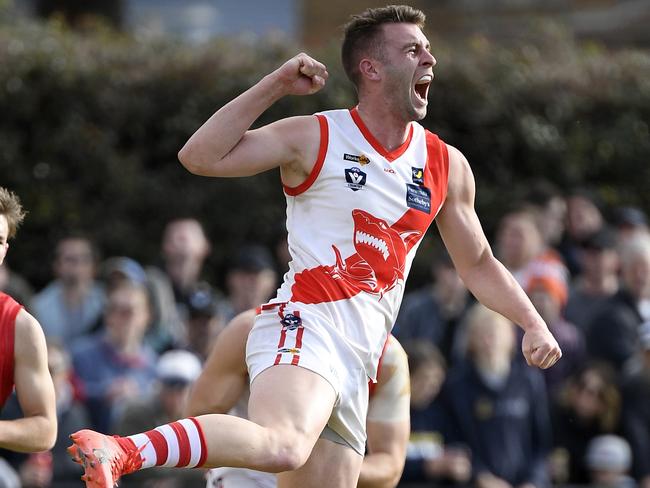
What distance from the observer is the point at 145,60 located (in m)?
12.2

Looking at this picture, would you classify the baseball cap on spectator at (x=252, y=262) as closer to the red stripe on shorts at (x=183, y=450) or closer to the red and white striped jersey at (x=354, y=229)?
the red and white striped jersey at (x=354, y=229)

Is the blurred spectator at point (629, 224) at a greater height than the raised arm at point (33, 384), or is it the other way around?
the blurred spectator at point (629, 224)

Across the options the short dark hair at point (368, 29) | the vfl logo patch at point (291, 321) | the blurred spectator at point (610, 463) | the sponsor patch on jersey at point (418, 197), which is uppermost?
the short dark hair at point (368, 29)

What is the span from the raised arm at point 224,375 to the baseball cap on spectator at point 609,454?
3858 millimetres

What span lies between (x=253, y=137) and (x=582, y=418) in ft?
15.8

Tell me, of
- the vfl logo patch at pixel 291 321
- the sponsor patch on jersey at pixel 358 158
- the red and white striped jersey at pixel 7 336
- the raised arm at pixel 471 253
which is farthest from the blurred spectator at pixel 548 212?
the red and white striped jersey at pixel 7 336

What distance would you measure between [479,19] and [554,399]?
11818mm

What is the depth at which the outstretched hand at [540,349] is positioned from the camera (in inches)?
234

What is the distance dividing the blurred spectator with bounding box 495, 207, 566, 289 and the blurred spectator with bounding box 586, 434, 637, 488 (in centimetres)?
142

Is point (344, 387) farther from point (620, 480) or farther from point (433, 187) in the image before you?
point (620, 480)

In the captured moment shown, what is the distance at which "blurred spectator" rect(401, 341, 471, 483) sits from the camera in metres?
9.27

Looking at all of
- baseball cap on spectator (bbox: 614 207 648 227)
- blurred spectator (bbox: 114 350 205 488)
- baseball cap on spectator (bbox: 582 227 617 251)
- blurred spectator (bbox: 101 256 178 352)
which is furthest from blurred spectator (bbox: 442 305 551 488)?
blurred spectator (bbox: 101 256 178 352)

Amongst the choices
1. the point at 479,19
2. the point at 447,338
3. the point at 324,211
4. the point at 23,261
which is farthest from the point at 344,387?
the point at 479,19

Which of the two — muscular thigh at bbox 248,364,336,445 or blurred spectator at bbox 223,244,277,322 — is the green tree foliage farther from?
muscular thigh at bbox 248,364,336,445
